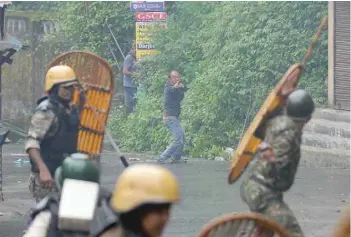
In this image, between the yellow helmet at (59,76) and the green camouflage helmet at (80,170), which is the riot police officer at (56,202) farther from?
the yellow helmet at (59,76)

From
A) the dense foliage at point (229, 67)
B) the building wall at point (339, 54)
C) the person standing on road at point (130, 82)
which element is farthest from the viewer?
the person standing on road at point (130, 82)

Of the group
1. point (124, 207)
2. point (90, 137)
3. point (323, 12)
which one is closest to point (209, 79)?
point (323, 12)

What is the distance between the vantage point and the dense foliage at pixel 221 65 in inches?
770

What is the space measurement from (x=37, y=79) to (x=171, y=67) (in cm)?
429

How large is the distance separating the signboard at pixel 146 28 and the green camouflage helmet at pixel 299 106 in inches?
620

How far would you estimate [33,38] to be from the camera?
2672 cm

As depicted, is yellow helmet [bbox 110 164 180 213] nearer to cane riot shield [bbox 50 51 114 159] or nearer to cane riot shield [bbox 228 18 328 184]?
cane riot shield [bbox 228 18 328 184]

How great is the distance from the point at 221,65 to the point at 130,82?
398 centimetres

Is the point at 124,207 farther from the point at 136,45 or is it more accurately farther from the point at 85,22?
the point at 85,22

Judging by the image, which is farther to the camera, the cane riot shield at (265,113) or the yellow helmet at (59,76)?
the yellow helmet at (59,76)

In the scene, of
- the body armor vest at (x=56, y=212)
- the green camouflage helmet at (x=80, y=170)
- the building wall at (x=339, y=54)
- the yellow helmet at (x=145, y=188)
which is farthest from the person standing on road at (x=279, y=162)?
the building wall at (x=339, y=54)

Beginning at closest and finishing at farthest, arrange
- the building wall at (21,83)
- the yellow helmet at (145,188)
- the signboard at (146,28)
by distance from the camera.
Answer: the yellow helmet at (145,188), the signboard at (146,28), the building wall at (21,83)

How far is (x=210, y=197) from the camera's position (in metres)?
14.5

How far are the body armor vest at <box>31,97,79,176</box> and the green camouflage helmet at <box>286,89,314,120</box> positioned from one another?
200 centimetres
